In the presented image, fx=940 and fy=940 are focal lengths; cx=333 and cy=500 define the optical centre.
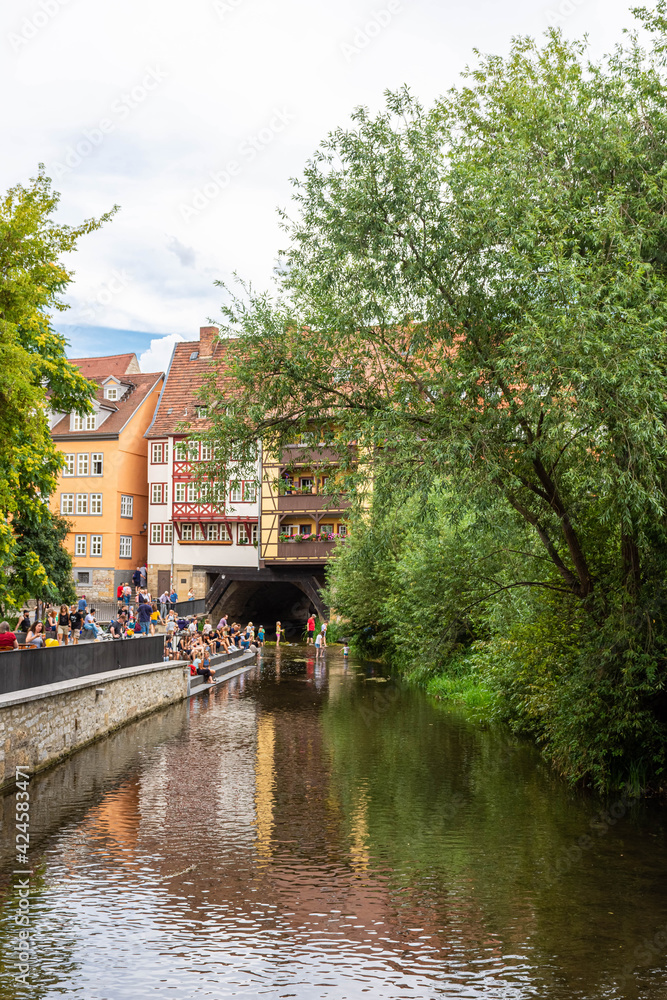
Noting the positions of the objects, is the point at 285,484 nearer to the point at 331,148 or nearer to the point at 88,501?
the point at 331,148

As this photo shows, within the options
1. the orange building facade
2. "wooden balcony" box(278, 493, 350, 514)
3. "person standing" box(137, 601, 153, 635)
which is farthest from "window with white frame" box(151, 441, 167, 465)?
"person standing" box(137, 601, 153, 635)

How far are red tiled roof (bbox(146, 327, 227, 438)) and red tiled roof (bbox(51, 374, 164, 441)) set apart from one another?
4.57ft

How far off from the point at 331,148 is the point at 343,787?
353 inches

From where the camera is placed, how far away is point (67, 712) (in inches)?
592

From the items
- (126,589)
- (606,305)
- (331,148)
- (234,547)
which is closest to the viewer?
(606,305)

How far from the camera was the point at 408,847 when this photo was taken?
10719mm

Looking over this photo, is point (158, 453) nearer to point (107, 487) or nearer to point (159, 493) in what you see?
point (159, 493)

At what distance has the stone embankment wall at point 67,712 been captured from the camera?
12.6m

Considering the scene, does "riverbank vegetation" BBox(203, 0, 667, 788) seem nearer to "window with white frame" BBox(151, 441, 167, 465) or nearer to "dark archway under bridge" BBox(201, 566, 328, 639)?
"dark archway under bridge" BBox(201, 566, 328, 639)

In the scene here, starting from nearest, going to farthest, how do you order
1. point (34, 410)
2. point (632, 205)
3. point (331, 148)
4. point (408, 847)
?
point (408, 847), point (632, 205), point (331, 148), point (34, 410)

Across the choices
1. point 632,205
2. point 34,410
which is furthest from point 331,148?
point 34,410

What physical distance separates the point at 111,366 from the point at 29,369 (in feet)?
138

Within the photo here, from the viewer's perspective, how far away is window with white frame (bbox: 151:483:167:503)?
164 ft

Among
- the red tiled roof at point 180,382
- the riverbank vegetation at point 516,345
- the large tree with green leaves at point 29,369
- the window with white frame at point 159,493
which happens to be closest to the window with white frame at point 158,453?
the red tiled roof at point 180,382
